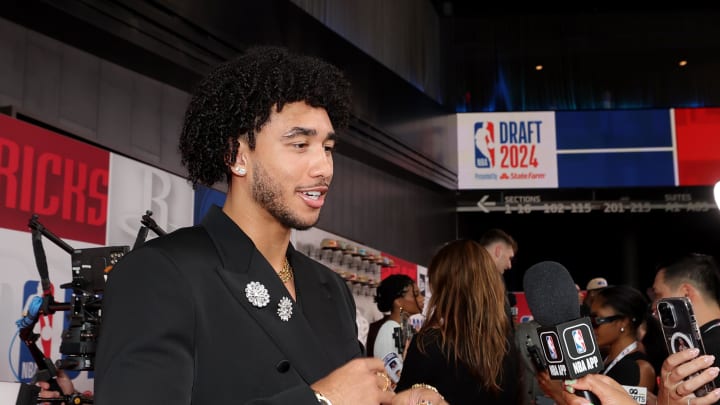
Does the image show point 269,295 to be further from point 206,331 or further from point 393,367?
point 393,367

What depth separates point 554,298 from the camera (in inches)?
53.2

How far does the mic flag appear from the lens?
1243mm

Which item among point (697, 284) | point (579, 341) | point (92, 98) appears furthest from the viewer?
point (92, 98)

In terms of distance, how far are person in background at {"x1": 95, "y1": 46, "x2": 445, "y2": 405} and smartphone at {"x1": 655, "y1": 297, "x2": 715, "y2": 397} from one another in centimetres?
67

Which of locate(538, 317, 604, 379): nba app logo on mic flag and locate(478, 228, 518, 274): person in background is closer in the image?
locate(538, 317, 604, 379): nba app logo on mic flag

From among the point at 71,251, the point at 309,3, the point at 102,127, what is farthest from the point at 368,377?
the point at 309,3

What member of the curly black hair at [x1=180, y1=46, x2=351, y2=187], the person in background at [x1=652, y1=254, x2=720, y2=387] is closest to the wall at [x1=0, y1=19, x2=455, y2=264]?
the curly black hair at [x1=180, y1=46, x2=351, y2=187]

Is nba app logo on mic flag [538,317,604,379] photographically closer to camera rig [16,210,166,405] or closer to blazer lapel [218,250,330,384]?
blazer lapel [218,250,330,384]

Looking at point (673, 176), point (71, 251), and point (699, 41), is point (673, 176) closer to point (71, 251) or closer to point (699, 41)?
point (699, 41)

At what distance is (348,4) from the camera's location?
6891mm

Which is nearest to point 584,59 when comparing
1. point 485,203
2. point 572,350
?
point 485,203

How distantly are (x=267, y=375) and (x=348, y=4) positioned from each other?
19.8 feet

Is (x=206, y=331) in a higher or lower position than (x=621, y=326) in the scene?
higher

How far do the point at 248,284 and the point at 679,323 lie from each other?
1.00 m
